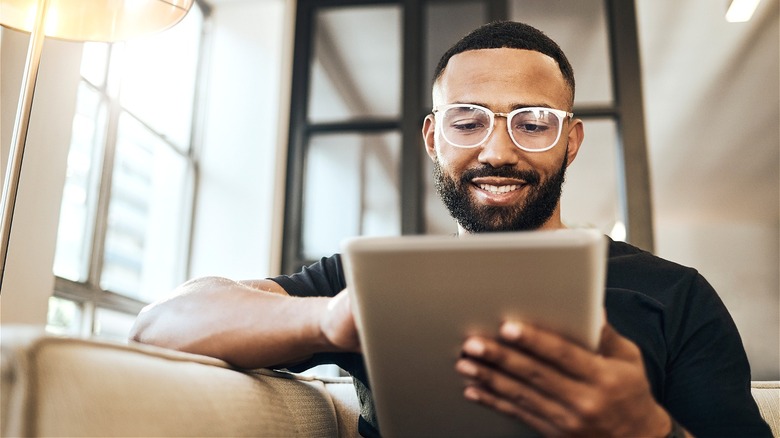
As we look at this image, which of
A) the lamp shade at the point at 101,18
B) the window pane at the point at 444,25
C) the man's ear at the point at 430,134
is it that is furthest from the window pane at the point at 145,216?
the man's ear at the point at 430,134

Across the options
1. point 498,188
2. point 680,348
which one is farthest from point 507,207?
point 680,348

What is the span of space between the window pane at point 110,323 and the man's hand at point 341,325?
2.26 m

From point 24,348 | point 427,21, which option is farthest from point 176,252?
point 24,348

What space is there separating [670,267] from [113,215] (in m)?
2.46

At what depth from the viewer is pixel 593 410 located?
60 cm

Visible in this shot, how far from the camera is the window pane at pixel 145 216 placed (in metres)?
2.98

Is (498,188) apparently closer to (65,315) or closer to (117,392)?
(117,392)

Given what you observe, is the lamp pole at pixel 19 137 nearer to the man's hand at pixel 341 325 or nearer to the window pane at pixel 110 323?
the man's hand at pixel 341 325

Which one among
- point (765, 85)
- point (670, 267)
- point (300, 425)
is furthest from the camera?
point (765, 85)

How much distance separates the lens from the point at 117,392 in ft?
1.82

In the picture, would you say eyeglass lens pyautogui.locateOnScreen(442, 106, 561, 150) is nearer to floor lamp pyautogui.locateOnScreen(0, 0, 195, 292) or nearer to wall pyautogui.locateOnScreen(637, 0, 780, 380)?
floor lamp pyautogui.locateOnScreen(0, 0, 195, 292)

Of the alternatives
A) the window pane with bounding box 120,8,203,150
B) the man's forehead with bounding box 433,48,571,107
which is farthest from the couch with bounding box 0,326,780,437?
the window pane with bounding box 120,8,203,150

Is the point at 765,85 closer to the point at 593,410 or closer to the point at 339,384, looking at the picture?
the point at 339,384

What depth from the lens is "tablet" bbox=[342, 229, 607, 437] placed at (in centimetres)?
55
